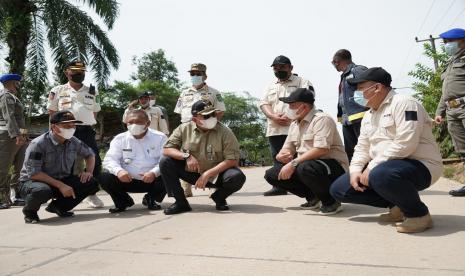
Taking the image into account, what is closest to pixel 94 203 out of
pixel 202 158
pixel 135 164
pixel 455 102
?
pixel 135 164

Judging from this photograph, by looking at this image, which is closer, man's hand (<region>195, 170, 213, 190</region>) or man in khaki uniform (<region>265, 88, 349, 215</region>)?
man in khaki uniform (<region>265, 88, 349, 215</region>)

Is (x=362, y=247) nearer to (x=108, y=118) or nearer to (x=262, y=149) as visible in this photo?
(x=108, y=118)

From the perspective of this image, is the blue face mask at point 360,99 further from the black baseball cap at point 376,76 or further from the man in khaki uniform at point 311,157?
the man in khaki uniform at point 311,157

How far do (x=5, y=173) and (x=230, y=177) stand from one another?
10.8 feet

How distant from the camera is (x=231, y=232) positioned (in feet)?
11.6

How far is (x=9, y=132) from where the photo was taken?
5.68 metres

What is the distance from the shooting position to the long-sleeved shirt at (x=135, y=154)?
494cm

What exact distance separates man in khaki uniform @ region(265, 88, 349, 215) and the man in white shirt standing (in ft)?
4.46

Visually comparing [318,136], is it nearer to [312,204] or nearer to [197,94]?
[312,204]

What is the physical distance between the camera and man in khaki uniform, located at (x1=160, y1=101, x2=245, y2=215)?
4.53m

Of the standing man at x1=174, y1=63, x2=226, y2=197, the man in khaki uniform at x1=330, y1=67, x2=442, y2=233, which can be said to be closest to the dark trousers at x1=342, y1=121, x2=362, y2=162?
the standing man at x1=174, y1=63, x2=226, y2=197

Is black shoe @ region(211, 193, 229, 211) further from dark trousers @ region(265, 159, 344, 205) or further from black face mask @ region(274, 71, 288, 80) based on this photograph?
black face mask @ region(274, 71, 288, 80)

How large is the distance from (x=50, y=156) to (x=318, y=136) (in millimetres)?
2779

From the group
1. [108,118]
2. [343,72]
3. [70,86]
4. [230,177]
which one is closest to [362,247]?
[230,177]
